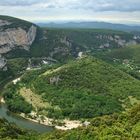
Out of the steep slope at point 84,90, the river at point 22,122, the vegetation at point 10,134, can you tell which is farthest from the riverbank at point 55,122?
the vegetation at point 10,134

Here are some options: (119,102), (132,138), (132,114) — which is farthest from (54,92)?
(132,138)

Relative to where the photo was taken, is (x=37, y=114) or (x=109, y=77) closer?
(x=37, y=114)

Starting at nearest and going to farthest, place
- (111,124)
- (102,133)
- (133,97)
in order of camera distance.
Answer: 1. (102,133)
2. (111,124)
3. (133,97)

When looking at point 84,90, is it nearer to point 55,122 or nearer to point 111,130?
point 55,122

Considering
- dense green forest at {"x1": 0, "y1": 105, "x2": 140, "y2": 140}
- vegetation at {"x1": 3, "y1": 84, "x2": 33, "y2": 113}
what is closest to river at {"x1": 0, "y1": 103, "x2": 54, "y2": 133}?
vegetation at {"x1": 3, "y1": 84, "x2": 33, "y2": 113}

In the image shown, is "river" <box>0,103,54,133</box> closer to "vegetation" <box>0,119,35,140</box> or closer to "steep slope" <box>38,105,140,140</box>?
"vegetation" <box>0,119,35,140</box>

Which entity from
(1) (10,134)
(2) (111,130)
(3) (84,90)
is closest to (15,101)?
(3) (84,90)

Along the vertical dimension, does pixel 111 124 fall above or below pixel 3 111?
above

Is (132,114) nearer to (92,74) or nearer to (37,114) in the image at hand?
(37,114)
